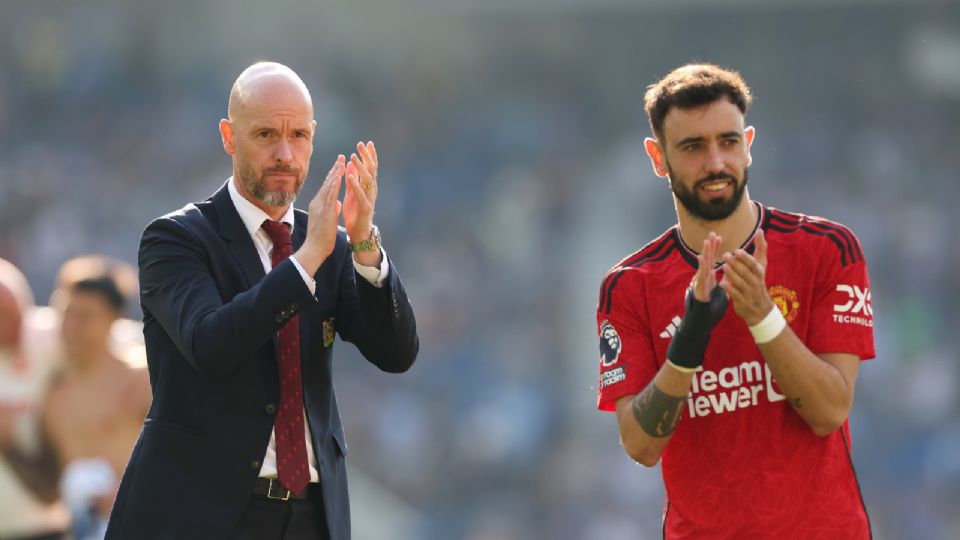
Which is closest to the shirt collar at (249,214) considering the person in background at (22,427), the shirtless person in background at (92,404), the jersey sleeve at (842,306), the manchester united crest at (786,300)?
the manchester united crest at (786,300)

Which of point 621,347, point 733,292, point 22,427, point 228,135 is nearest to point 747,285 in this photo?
point 733,292

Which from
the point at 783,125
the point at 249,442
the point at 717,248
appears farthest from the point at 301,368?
the point at 783,125

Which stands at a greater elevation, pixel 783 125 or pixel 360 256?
pixel 783 125

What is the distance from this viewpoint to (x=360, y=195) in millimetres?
4250

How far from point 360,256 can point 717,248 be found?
3.32ft

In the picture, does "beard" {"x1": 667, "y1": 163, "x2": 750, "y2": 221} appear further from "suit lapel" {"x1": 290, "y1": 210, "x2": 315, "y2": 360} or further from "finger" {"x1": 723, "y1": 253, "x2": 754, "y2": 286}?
"suit lapel" {"x1": 290, "y1": 210, "x2": 315, "y2": 360}

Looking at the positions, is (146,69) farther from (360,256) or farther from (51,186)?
(360,256)

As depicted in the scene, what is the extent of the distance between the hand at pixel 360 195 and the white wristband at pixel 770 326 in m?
1.12

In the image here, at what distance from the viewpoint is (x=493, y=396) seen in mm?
16812

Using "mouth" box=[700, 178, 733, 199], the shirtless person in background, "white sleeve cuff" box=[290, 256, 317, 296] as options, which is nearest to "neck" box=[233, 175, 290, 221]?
"white sleeve cuff" box=[290, 256, 317, 296]

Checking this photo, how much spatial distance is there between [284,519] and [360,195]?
94 centimetres

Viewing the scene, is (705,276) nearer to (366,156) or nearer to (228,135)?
(366,156)

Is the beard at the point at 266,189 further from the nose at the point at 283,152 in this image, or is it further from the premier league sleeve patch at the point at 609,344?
the premier league sleeve patch at the point at 609,344

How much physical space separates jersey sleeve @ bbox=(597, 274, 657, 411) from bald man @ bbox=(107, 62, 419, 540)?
0.59 meters
